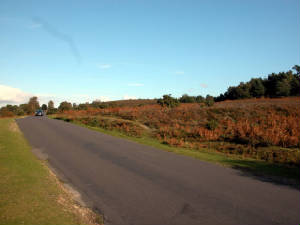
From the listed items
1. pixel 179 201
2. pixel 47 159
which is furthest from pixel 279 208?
pixel 47 159

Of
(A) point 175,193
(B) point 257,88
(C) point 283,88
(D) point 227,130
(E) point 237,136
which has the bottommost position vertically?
(A) point 175,193

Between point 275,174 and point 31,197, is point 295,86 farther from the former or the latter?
point 31,197

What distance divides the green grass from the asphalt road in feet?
2.46

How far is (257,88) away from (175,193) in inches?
2426

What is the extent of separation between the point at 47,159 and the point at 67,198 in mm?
5250

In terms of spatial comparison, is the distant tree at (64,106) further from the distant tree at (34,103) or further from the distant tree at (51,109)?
the distant tree at (34,103)

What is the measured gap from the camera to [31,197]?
18.2 feet

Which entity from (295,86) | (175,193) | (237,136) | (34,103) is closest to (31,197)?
(175,193)

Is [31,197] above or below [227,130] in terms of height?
below

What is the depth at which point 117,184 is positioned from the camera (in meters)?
7.27

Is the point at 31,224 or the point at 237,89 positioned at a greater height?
the point at 237,89

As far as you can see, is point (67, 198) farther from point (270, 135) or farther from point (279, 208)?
point (270, 135)

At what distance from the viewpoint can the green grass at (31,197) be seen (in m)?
4.54

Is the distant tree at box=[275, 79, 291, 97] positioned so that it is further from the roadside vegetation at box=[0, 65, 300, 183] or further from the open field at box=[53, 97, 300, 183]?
the open field at box=[53, 97, 300, 183]
